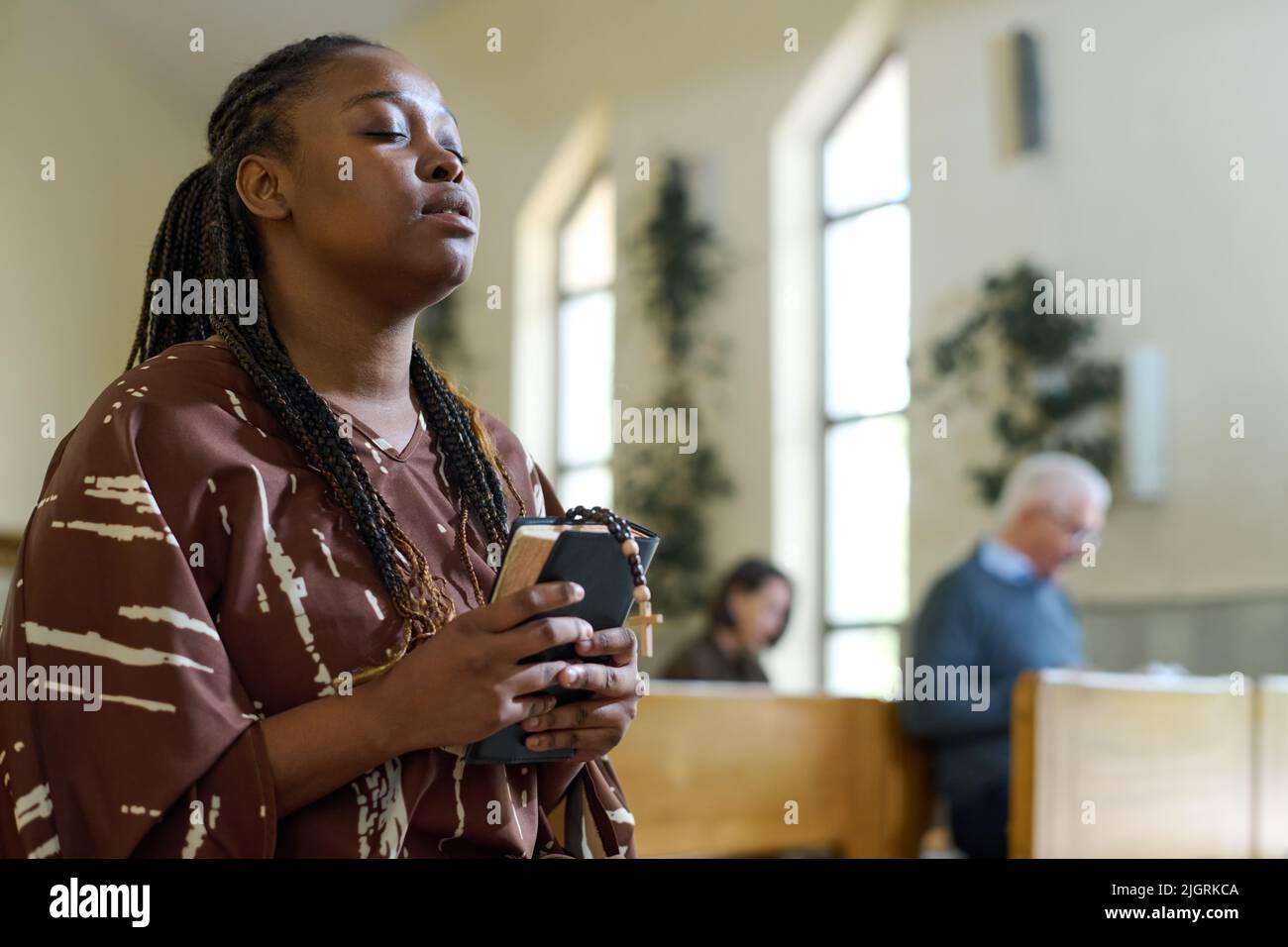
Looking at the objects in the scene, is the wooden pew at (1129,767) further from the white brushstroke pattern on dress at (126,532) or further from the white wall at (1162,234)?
the white wall at (1162,234)

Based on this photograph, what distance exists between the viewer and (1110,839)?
3.40 metres

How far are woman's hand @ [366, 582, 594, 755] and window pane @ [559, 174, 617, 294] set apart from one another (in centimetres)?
840

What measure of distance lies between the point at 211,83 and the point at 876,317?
4063 millimetres

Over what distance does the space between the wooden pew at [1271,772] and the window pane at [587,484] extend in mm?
5554

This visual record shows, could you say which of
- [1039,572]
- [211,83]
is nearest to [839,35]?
[211,83]

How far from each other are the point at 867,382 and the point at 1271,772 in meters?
4.51

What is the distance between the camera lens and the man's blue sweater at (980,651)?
3607mm

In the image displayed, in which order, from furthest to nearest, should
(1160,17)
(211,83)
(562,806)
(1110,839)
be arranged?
1. (211,83)
2. (1160,17)
3. (1110,839)
4. (562,806)

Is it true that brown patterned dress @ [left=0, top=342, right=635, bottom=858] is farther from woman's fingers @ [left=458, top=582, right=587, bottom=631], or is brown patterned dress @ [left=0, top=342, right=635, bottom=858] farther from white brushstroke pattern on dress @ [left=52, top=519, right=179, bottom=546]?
woman's fingers @ [left=458, top=582, right=587, bottom=631]

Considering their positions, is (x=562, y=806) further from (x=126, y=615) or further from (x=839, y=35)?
(x=839, y=35)

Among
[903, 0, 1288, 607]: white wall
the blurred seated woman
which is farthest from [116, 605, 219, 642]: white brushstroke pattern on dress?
[903, 0, 1288, 607]: white wall

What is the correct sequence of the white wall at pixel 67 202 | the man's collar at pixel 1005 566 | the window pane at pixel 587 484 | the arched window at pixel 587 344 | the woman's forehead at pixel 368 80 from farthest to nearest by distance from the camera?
1. the arched window at pixel 587 344
2. the window pane at pixel 587 484
3. the white wall at pixel 67 202
4. the man's collar at pixel 1005 566
5. the woman's forehead at pixel 368 80

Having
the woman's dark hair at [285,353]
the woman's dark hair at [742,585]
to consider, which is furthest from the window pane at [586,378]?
the woman's dark hair at [285,353]
